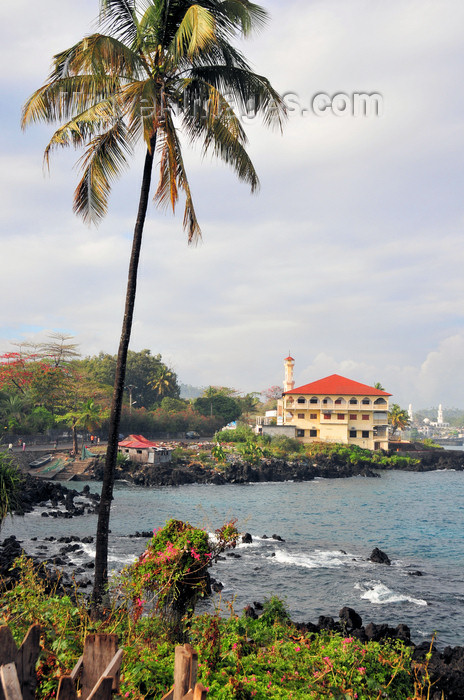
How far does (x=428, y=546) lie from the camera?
24719 millimetres

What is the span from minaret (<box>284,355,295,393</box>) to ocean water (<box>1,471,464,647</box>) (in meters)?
28.2

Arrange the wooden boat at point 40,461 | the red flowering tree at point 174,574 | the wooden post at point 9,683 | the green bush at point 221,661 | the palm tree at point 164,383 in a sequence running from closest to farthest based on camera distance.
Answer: the wooden post at point 9,683
the green bush at point 221,661
the red flowering tree at point 174,574
the wooden boat at point 40,461
the palm tree at point 164,383

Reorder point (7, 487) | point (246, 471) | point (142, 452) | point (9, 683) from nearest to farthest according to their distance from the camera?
1. point (9, 683)
2. point (7, 487)
3. point (246, 471)
4. point (142, 452)

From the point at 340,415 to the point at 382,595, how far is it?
50.2m

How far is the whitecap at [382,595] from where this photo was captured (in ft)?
50.9

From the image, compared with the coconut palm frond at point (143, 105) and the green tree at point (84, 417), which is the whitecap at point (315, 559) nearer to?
the coconut palm frond at point (143, 105)

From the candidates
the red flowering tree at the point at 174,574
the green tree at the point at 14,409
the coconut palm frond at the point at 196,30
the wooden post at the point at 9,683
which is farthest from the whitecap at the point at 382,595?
the green tree at the point at 14,409

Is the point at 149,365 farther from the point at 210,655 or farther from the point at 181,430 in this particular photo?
the point at 210,655

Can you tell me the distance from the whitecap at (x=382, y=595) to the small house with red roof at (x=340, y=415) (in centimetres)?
4793

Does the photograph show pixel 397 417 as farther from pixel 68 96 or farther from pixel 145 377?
pixel 68 96

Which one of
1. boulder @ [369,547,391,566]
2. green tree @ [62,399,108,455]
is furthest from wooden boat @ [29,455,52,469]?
boulder @ [369,547,391,566]

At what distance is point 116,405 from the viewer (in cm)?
949

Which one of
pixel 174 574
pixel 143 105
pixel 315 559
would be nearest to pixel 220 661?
pixel 174 574

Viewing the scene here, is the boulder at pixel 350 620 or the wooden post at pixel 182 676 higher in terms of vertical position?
the wooden post at pixel 182 676
